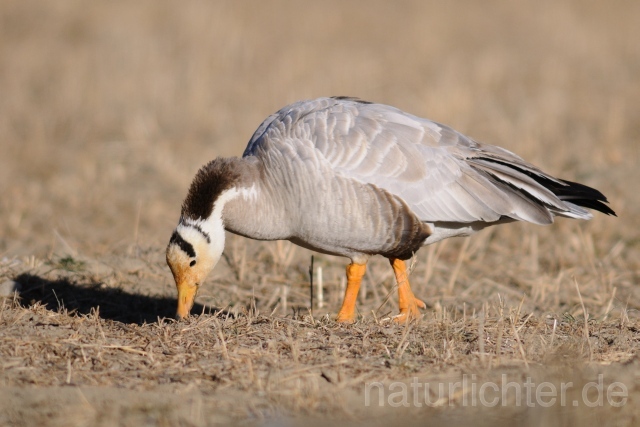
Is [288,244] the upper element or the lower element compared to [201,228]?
upper

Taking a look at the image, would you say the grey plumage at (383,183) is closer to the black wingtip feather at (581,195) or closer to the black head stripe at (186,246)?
the black wingtip feather at (581,195)

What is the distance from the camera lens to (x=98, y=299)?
25.8 ft

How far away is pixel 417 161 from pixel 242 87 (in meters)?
9.84

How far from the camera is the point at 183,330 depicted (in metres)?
6.02

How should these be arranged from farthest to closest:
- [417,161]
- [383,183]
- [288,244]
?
[288,244]
[417,161]
[383,183]

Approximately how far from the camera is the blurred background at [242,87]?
11625mm

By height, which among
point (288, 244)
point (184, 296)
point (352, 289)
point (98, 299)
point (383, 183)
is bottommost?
point (98, 299)

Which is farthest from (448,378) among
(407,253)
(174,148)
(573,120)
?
(573,120)

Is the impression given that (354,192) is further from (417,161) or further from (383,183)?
(417,161)

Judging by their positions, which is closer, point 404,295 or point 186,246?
point 186,246

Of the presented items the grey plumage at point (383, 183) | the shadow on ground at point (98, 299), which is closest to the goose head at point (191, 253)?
the grey plumage at point (383, 183)

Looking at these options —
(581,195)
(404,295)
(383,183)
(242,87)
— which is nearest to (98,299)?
(404,295)

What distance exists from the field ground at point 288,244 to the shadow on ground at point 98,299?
0.09ft

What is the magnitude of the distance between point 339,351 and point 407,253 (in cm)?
155
